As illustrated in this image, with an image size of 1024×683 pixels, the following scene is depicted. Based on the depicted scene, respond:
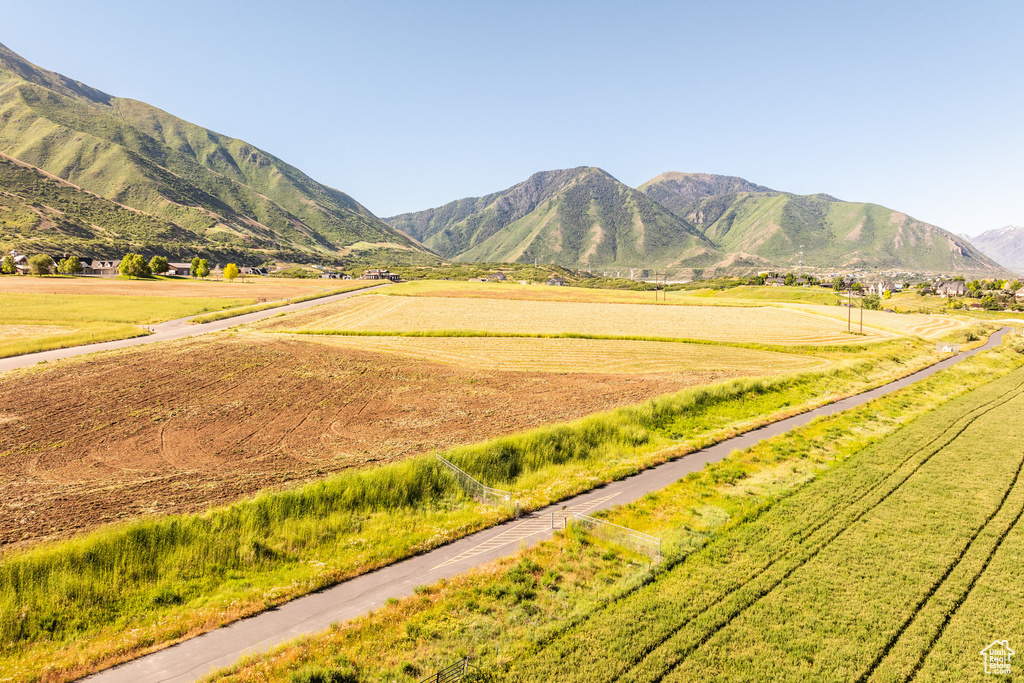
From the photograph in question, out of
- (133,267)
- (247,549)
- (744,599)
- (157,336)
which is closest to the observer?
(744,599)

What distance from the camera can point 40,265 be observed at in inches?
4614

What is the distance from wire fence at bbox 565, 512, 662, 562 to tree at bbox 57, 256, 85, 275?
572ft

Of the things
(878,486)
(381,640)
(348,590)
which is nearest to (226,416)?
(348,590)

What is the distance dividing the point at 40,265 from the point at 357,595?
161326 millimetres

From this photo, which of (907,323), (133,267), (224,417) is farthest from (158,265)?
(907,323)

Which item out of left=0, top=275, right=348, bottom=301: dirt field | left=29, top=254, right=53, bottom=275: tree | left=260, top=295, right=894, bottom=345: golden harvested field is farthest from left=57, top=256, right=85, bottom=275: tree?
left=260, top=295, right=894, bottom=345: golden harvested field

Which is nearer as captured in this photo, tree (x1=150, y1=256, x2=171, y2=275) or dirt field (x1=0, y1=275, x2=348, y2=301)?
dirt field (x1=0, y1=275, x2=348, y2=301)

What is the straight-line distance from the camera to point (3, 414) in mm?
26047

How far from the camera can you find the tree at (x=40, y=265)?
117 metres

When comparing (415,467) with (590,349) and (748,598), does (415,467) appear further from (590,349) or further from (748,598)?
(590,349)

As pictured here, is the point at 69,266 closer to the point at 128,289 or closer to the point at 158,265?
the point at 158,265

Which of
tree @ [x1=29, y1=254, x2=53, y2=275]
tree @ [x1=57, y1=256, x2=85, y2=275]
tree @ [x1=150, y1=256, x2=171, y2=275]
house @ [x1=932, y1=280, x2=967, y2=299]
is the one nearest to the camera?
tree @ [x1=29, y1=254, x2=53, y2=275]

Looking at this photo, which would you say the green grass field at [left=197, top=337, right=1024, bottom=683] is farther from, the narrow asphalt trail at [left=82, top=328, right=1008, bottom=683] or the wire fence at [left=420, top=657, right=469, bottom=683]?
the narrow asphalt trail at [left=82, top=328, right=1008, bottom=683]

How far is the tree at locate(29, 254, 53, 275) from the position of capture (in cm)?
11656
